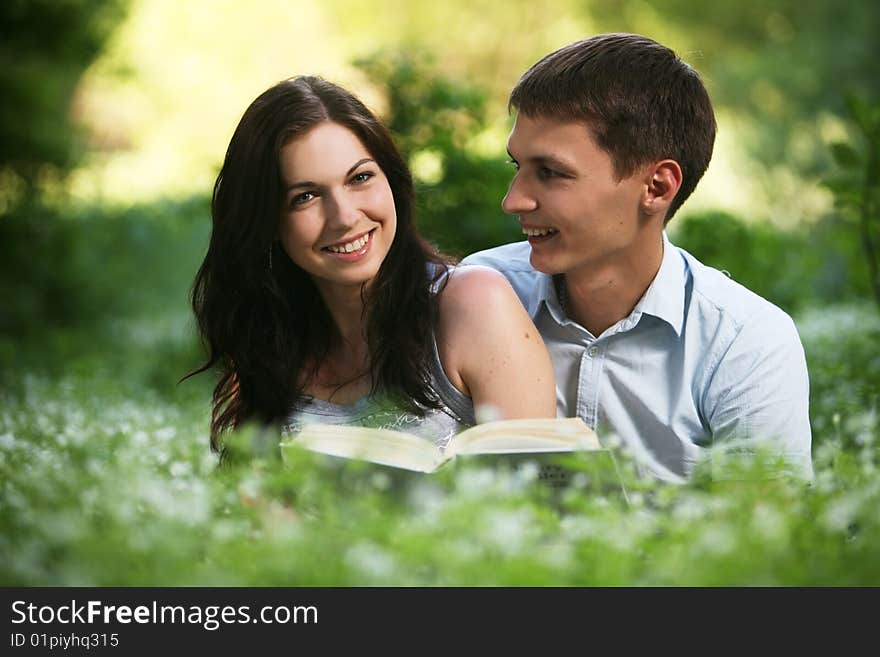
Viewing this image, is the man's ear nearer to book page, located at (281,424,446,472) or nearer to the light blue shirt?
the light blue shirt

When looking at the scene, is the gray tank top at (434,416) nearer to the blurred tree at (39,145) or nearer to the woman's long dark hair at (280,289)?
the woman's long dark hair at (280,289)

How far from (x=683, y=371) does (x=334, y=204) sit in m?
1.03

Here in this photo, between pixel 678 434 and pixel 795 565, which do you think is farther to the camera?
pixel 678 434

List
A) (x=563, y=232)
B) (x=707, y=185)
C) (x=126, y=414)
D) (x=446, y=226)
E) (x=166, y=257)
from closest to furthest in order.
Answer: (x=563, y=232), (x=126, y=414), (x=446, y=226), (x=166, y=257), (x=707, y=185)

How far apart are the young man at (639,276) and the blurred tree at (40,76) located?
6.60 meters

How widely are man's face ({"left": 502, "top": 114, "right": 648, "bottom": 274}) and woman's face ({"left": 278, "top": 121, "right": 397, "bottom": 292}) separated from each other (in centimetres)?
37

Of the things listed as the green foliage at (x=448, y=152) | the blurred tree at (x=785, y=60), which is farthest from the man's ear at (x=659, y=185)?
the blurred tree at (x=785, y=60)

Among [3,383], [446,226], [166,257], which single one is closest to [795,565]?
[446,226]

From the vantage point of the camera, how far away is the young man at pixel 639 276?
9.39 feet

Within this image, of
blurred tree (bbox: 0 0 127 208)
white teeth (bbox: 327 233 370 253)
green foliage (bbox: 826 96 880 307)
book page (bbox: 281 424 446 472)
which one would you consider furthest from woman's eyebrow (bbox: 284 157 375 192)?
blurred tree (bbox: 0 0 127 208)

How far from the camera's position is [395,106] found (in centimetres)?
591
